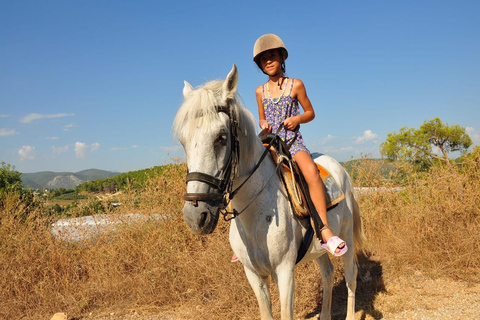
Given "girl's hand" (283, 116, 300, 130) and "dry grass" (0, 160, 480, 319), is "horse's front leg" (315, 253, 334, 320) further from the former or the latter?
"girl's hand" (283, 116, 300, 130)

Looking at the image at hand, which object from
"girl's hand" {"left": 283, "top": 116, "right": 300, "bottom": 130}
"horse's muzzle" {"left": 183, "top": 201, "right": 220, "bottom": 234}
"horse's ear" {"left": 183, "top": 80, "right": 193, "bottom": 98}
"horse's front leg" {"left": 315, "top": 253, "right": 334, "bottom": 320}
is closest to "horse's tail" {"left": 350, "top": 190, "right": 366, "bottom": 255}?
"horse's front leg" {"left": 315, "top": 253, "right": 334, "bottom": 320}

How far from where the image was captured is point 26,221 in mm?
5754

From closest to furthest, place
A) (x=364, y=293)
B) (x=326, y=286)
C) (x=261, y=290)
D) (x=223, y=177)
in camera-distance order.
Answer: (x=223, y=177) → (x=261, y=290) → (x=326, y=286) → (x=364, y=293)

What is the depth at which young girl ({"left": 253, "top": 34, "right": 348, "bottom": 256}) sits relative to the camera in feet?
9.32

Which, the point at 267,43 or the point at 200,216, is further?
the point at 267,43

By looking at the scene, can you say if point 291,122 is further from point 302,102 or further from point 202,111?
point 202,111

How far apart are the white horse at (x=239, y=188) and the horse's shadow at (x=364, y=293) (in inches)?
74.3

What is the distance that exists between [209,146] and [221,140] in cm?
11

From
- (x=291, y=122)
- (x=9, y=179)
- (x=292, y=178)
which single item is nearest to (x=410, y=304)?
(x=292, y=178)

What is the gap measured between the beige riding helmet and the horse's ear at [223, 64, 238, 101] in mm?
922

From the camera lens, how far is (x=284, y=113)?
297 cm

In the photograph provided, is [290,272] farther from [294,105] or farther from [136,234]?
[136,234]

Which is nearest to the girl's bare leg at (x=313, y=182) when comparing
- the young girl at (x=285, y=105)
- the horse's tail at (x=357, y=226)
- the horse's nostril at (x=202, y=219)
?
the young girl at (x=285, y=105)

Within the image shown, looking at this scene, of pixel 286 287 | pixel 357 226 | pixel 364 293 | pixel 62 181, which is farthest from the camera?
pixel 62 181
